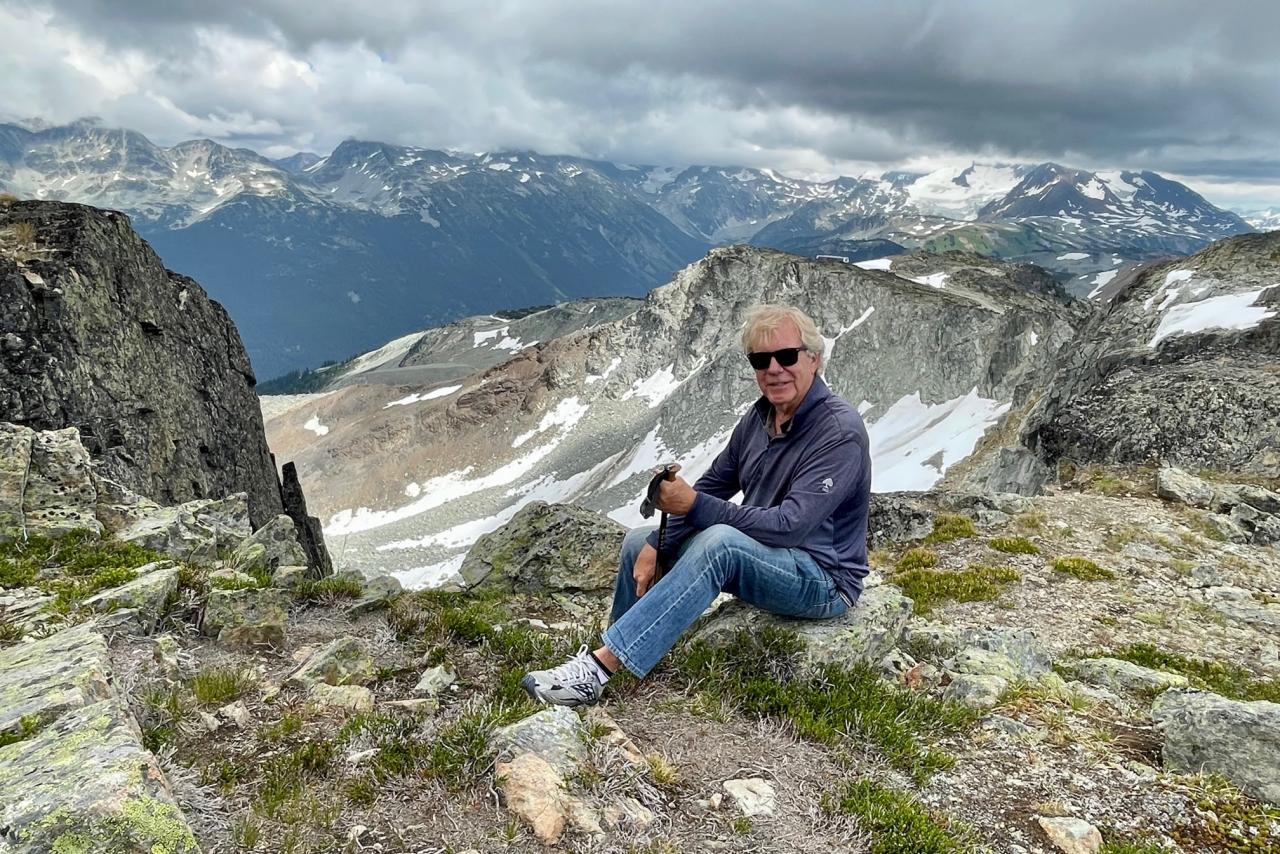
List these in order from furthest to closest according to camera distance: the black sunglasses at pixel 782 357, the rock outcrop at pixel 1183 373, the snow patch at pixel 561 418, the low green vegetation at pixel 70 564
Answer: the snow patch at pixel 561 418
the rock outcrop at pixel 1183 373
the low green vegetation at pixel 70 564
the black sunglasses at pixel 782 357

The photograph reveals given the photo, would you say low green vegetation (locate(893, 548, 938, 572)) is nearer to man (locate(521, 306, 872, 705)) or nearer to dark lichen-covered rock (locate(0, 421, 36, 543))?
man (locate(521, 306, 872, 705))

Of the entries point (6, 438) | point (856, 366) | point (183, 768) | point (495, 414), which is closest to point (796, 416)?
point (183, 768)

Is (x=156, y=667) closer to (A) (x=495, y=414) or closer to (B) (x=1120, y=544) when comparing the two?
(B) (x=1120, y=544)

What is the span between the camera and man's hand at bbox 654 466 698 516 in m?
5.96

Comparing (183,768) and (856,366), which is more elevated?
(183,768)

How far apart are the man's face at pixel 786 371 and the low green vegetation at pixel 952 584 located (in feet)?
26.1

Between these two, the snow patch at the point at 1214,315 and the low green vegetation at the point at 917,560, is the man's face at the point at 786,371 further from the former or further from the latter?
the snow patch at the point at 1214,315

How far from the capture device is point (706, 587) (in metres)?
5.76

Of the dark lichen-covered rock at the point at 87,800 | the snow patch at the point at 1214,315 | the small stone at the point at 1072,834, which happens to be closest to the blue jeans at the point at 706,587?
the small stone at the point at 1072,834

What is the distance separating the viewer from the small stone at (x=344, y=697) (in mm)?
5910

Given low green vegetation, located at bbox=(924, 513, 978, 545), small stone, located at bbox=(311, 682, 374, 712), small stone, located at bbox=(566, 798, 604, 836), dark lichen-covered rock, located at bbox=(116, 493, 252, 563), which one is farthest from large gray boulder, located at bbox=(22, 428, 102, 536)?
low green vegetation, located at bbox=(924, 513, 978, 545)

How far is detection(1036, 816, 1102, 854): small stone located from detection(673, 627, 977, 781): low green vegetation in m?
0.78

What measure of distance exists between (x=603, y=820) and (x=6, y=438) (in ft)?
39.2

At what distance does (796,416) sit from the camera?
21.4 ft
